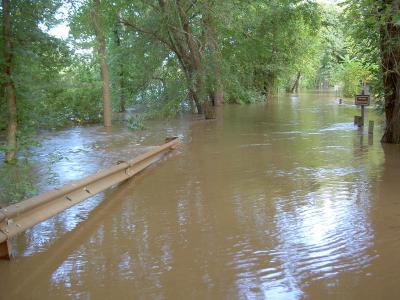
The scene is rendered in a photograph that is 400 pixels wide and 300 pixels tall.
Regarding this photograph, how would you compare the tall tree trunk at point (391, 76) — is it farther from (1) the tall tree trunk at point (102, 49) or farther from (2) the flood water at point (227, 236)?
(1) the tall tree trunk at point (102, 49)

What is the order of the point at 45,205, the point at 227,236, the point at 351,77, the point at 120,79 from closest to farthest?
1. the point at 45,205
2. the point at 227,236
3. the point at 120,79
4. the point at 351,77

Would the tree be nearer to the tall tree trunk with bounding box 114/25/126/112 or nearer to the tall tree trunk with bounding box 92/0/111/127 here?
the tall tree trunk with bounding box 92/0/111/127

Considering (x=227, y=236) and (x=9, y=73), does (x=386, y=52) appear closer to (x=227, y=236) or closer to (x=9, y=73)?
(x=227, y=236)

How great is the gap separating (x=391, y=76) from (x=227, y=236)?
29.5 feet

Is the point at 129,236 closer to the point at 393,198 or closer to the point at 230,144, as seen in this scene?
the point at 393,198

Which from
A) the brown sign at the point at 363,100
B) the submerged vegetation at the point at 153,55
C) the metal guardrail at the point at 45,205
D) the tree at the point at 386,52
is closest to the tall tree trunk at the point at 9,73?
the submerged vegetation at the point at 153,55

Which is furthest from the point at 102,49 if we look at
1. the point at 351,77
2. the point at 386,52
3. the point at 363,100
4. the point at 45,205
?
the point at 351,77

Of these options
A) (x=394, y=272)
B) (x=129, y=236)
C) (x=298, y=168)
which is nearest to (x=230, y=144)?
(x=298, y=168)

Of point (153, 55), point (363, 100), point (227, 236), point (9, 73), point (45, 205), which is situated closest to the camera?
point (45, 205)

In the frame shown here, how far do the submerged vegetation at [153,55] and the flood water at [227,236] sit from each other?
8.39 feet

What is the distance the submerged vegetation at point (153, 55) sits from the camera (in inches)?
431

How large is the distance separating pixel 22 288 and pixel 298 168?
6279mm

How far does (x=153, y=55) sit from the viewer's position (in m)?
24.3

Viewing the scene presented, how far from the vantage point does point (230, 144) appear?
42.4ft
